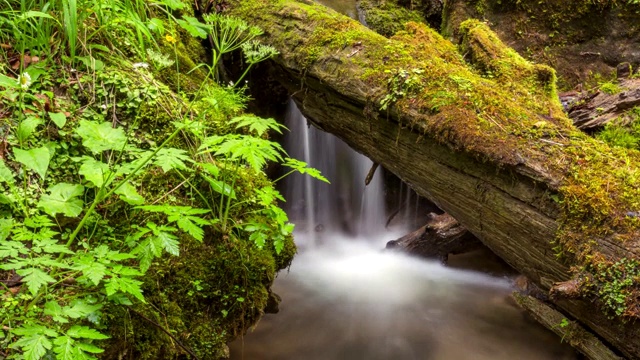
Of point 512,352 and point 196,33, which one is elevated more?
point 196,33

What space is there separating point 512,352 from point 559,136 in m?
2.35

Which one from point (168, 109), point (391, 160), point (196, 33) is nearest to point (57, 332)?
point (168, 109)

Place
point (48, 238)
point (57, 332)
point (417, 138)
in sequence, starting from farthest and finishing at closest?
point (417, 138) → point (48, 238) → point (57, 332)

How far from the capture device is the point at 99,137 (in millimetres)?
2084

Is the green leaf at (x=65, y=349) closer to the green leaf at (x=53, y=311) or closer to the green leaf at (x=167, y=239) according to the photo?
the green leaf at (x=53, y=311)

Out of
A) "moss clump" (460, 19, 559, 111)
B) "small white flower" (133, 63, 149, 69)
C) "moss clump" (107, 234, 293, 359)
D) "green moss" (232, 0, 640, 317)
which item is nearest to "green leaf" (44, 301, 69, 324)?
"moss clump" (107, 234, 293, 359)

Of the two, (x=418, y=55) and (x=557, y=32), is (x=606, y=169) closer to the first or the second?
(x=418, y=55)

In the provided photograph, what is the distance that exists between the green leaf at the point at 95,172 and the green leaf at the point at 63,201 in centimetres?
11

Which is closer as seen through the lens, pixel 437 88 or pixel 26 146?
pixel 26 146

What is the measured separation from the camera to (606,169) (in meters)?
2.59

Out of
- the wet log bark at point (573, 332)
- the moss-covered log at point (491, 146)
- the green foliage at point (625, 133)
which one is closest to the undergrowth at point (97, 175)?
the moss-covered log at point (491, 146)

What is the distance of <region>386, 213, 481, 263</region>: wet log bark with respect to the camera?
17.3 feet

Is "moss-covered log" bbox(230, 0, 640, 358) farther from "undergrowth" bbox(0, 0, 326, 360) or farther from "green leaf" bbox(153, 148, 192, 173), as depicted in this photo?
"green leaf" bbox(153, 148, 192, 173)

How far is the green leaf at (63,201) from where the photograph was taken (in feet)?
6.26
